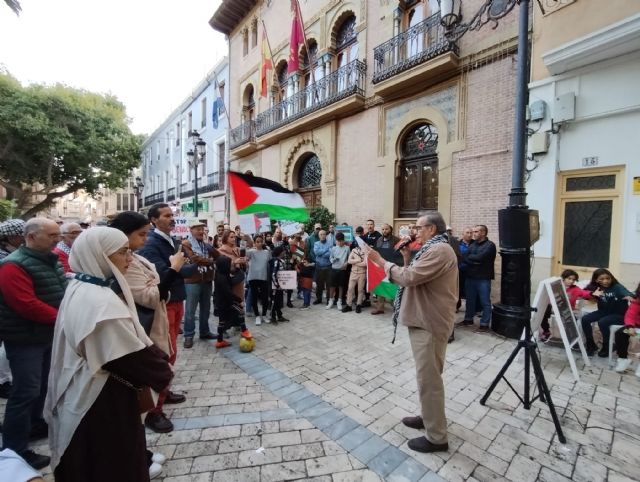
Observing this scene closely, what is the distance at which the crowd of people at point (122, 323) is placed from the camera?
64.8 inches

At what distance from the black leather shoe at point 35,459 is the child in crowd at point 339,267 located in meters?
5.61

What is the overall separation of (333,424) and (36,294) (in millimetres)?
2863

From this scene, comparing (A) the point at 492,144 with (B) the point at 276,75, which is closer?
(A) the point at 492,144

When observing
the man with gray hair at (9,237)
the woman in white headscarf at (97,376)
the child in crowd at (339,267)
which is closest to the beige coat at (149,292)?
the woman in white headscarf at (97,376)

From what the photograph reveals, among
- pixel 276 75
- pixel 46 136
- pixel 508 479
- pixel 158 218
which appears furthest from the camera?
pixel 46 136

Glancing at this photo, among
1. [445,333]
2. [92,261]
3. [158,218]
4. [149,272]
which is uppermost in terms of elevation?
[158,218]

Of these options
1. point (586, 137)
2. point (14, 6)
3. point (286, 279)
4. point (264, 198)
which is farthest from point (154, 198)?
point (586, 137)

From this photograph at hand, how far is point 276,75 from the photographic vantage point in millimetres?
14172

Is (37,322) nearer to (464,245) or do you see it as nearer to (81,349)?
(81,349)

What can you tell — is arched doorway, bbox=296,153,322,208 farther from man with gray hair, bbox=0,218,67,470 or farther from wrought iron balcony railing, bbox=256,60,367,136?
man with gray hair, bbox=0,218,67,470

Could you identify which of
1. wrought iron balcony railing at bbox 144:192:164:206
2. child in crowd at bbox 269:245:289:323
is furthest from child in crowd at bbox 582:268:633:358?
wrought iron balcony railing at bbox 144:192:164:206

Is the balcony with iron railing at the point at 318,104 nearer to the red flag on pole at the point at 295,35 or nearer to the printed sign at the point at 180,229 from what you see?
the red flag on pole at the point at 295,35

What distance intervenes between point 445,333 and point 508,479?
1.15 metres

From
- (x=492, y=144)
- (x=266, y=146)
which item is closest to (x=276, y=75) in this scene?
(x=266, y=146)
